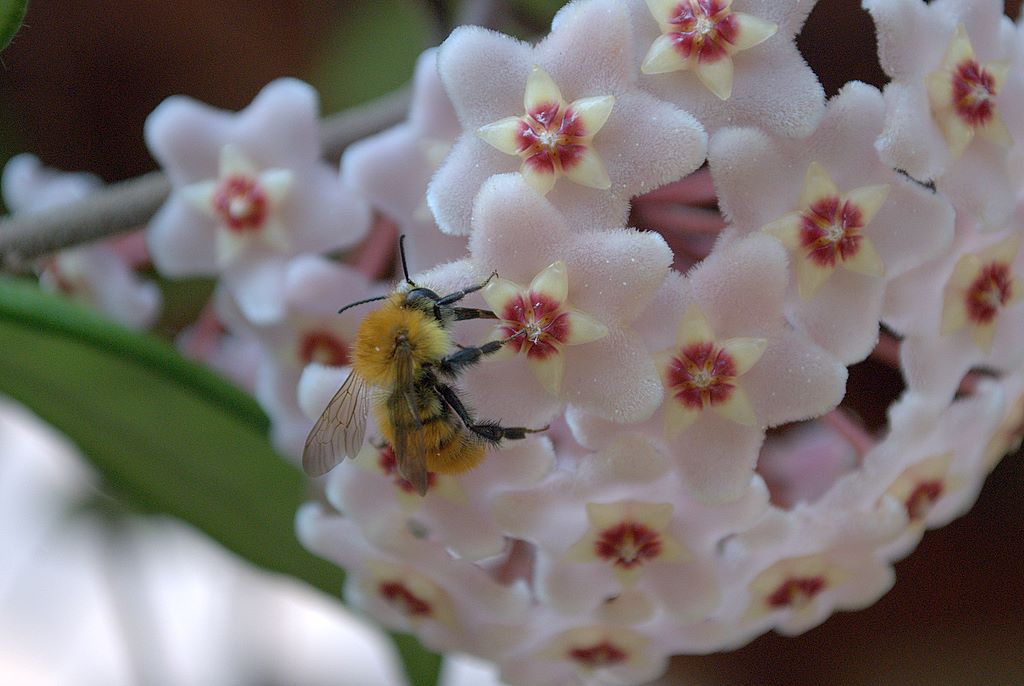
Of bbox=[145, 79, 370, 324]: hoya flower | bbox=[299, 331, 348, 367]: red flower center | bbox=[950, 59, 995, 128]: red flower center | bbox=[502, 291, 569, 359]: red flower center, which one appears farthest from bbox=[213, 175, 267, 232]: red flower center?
bbox=[950, 59, 995, 128]: red flower center

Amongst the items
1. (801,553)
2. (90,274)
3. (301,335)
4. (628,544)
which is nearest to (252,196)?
(301,335)

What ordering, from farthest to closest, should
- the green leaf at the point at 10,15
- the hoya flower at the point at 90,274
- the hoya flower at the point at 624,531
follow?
1. the hoya flower at the point at 90,274
2. the hoya flower at the point at 624,531
3. the green leaf at the point at 10,15

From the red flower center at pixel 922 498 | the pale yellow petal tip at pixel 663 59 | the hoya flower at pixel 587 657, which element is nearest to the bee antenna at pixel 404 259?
the pale yellow petal tip at pixel 663 59

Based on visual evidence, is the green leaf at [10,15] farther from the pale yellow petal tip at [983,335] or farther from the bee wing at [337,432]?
the pale yellow petal tip at [983,335]

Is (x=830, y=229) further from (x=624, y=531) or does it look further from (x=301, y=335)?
(x=301, y=335)

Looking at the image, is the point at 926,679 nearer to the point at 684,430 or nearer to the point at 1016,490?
the point at 1016,490

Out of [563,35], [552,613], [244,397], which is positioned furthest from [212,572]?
[563,35]
